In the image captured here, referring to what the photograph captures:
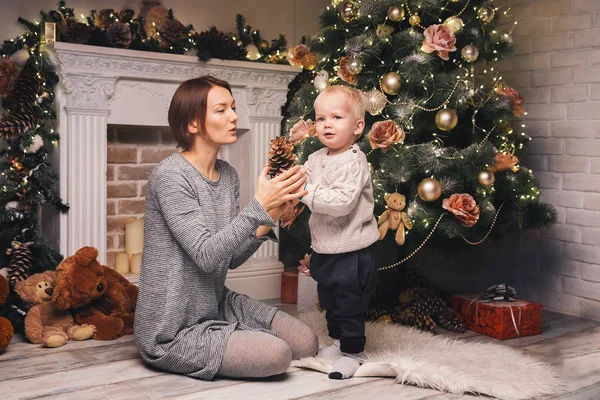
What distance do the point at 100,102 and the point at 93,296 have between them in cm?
98

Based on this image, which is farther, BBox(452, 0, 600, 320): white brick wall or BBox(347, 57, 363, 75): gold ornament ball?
BBox(452, 0, 600, 320): white brick wall

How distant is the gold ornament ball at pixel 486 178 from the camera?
136 inches

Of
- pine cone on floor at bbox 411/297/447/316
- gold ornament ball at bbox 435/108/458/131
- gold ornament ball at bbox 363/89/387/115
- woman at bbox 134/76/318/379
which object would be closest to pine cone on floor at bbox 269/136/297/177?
woman at bbox 134/76/318/379

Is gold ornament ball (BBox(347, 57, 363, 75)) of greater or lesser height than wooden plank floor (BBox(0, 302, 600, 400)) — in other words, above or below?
above

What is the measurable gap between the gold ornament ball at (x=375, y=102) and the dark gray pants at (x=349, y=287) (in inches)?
34.8

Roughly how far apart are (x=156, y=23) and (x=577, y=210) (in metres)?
2.44

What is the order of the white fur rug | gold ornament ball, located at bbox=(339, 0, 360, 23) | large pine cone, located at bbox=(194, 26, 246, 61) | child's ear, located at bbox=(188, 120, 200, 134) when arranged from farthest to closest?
large pine cone, located at bbox=(194, 26, 246, 61) < gold ornament ball, located at bbox=(339, 0, 360, 23) < child's ear, located at bbox=(188, 120, 200, 134) < the white fur rug

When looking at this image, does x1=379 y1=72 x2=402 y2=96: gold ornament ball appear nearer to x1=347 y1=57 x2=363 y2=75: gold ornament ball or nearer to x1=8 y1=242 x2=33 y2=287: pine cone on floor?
x1=347 y1=57 x2=363 y2=75: gold ornament ball

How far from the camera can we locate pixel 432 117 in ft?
11.6

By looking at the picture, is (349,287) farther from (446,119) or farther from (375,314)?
(446,119)

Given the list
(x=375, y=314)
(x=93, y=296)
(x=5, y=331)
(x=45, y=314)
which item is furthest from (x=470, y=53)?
(x=5, y=331)

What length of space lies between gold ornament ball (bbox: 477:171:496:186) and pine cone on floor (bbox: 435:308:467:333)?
670 mm

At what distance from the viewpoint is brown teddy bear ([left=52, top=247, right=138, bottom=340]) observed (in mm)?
3201

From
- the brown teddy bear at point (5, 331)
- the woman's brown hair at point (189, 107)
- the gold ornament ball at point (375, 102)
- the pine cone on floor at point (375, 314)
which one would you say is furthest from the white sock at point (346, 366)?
the brown teddy bear at point (5, 331)
